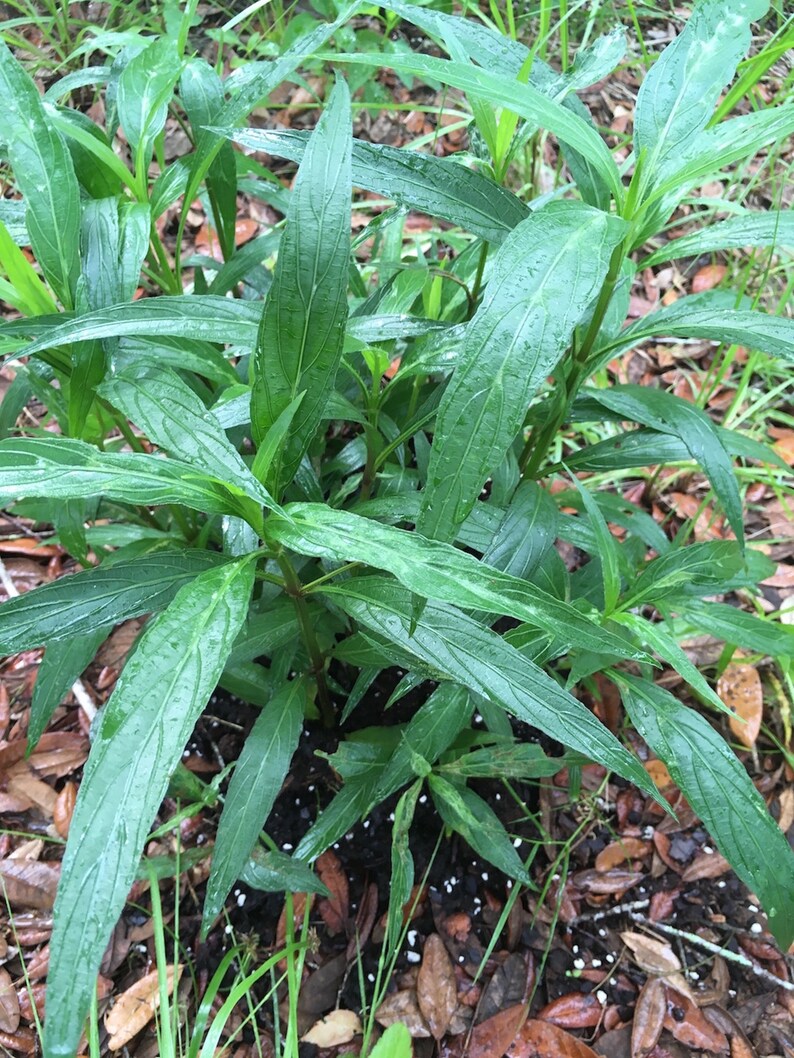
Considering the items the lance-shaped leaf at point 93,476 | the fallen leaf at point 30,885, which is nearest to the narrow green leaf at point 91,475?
the lance-shaped leaf at point 93,476

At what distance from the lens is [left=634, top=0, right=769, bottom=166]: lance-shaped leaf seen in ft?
2.91

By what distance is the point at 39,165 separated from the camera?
3.18 feet

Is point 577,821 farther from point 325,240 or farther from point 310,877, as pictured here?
point 325,240

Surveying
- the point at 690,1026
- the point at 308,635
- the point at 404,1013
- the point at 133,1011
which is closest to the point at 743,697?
the point at 690,1026

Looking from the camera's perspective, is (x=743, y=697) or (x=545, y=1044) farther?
(x=743, y=697)

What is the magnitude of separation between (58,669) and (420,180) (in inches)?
35.2

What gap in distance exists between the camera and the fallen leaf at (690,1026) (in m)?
1.28

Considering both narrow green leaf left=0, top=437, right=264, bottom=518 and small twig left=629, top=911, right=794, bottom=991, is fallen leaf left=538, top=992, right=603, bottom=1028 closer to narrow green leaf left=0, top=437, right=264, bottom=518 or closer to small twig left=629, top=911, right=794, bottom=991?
small twig left=629, top=911, right=794, bottom=991

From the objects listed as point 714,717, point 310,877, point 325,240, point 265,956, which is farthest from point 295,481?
point 714,717

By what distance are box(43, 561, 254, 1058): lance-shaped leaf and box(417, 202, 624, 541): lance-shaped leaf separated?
233mm

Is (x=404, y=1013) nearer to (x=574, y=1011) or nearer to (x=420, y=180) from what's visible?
(x=574, y=1011)

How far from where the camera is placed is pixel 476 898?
1.36 metres

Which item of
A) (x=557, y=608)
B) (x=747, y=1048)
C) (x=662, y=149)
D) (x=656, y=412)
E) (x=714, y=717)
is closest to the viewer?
(x=557, y=608)

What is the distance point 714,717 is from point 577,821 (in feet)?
1.27
